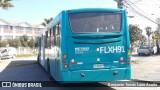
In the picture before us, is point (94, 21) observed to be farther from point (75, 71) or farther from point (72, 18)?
point (75, 71)

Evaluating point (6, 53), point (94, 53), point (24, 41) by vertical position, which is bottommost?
point (6, 53)

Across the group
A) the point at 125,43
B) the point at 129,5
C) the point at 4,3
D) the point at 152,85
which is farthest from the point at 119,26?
the point at 4,3

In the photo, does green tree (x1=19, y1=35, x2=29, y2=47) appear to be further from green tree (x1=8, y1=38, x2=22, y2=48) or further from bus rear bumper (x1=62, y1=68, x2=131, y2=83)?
bus rear bumper (x1=62, y1=68, x2=131, y2=83)

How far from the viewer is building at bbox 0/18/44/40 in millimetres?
89756

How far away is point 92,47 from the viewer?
10828 millimetres

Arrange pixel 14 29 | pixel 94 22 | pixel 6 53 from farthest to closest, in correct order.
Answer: pixel 14 29 < pixel 6 53 < pixel 94 22

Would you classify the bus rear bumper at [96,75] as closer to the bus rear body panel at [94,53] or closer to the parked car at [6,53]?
the bus rear body panel at [94,53]

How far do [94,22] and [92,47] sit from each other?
89 cm

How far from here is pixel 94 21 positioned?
10.9m

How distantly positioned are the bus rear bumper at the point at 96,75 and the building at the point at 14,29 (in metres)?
75.9

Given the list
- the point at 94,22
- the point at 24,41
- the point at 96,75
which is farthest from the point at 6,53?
the point at 96,75

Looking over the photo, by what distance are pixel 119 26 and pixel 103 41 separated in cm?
84

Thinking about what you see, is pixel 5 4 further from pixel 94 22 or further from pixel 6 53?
pixel 94 22

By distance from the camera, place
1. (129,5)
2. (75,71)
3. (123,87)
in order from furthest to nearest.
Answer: (129,5) → (123,87) → (75,71)
